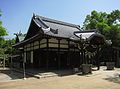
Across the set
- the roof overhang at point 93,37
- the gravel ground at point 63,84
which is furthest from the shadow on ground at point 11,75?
the roof overhang at point 93,37

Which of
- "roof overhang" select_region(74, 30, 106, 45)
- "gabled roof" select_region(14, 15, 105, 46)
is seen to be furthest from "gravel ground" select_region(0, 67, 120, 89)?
"gabled roof" select_region(14, 15, 105, 46)

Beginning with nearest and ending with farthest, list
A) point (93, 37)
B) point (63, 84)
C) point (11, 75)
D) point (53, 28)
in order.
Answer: point (63, 84)
point (11, 75)
point (93, 37)
point (53, 28)

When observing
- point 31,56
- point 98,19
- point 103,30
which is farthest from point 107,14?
point 31,56

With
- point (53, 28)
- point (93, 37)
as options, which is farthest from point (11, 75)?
point (93, 37)

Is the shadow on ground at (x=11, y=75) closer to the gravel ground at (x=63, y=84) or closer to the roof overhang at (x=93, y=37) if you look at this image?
the gravel ground at (x=63, y=84)

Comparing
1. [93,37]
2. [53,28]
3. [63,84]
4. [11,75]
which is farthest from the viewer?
[53,28]

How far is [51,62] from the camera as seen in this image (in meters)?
20.0

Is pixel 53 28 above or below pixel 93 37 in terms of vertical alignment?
above

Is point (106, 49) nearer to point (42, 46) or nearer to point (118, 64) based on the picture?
point (118, 64)

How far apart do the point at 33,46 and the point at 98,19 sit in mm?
20471

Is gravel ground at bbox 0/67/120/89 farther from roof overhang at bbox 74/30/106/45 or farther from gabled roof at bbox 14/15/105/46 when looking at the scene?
gabled roof at bbox 14/15/105/46

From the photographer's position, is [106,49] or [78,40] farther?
[106,49]

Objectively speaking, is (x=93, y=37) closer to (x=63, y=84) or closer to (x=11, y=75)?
(x=63, y=84)

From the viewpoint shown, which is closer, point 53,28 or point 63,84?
point 63,84
